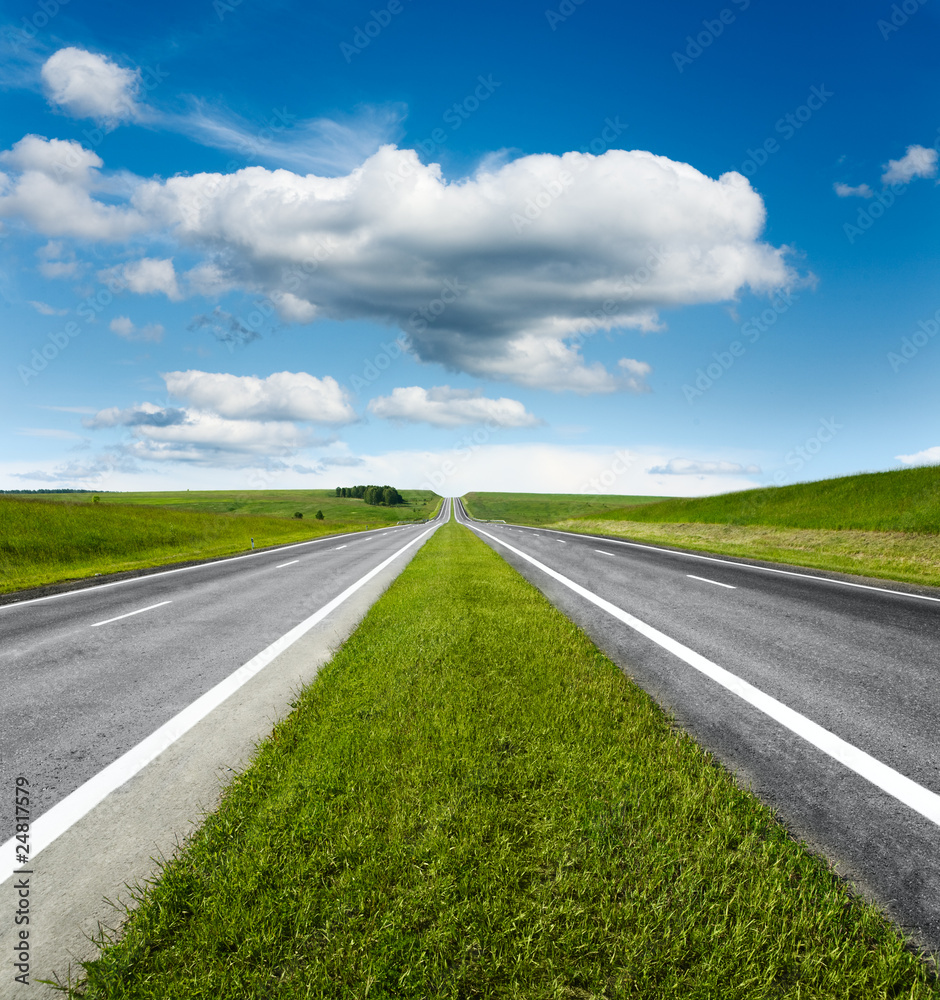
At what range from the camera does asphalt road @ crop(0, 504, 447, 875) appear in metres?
4.24

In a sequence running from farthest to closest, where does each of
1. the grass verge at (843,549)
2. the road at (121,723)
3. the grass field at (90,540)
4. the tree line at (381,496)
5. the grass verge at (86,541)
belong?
the tree line at (381,496)
the grass field at (90,540)
the grass verge at (86,541)
the grass verge at (843,549)
the road at (121,723)

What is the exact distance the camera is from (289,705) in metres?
5.09

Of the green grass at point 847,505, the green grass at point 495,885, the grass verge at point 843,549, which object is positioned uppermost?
the green grass at point 847,505

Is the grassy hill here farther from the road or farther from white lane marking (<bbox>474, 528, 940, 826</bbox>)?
the road

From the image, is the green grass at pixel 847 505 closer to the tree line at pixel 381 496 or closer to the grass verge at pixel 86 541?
the grass verge at pixel 86 541

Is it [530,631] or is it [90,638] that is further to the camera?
[90,638]

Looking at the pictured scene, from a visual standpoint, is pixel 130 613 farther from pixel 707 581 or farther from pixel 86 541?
pixel 86 541

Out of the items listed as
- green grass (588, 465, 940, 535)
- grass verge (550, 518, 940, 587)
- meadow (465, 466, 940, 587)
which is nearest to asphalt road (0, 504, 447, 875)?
grass verge (550, 518, 940, 587)

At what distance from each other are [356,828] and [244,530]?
42.4 meters

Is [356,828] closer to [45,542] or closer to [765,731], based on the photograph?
[765,731]

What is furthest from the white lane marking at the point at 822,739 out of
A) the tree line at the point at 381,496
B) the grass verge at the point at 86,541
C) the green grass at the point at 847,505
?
the tree line at the point at 381,496

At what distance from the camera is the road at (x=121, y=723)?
2.76 metres

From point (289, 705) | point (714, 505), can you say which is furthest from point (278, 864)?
point (714, 505)

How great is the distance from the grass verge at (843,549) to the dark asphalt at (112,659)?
1545 centimetres
